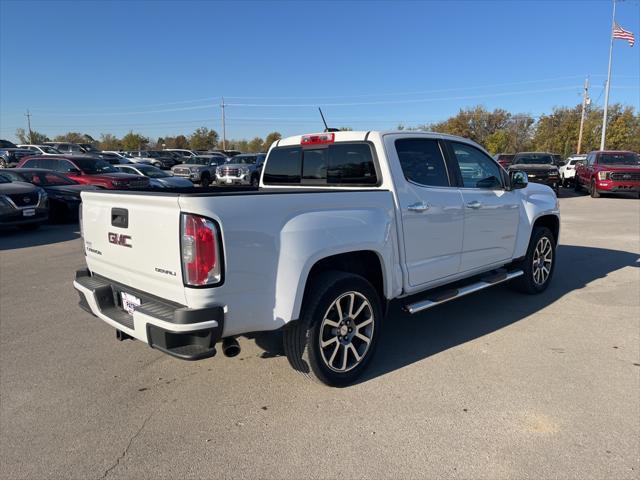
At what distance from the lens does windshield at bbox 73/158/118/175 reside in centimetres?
1438

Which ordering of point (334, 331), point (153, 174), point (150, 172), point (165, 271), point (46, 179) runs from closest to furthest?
point (165, 271), point (334, 331), point (46, 179), point (153, 174), point (150, 172)

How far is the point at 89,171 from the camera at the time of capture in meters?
14.3

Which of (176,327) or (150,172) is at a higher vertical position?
(150,172)

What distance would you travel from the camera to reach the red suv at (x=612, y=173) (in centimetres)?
1800

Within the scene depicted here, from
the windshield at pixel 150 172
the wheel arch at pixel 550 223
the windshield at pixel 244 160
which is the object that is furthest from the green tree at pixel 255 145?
the wheel arch at pixel 550 223

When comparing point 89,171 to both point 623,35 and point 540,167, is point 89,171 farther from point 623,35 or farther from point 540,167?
point 623,35

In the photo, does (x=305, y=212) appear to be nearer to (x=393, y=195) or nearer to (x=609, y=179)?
(x=393, y=195)

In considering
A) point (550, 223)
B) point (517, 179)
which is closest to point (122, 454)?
point (517, 179)

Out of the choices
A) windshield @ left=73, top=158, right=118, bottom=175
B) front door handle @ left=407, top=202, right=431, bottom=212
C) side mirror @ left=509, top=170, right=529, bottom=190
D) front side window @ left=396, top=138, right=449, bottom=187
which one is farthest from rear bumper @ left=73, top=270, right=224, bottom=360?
windshield @ left=73, top=158, right=118, bottom=175

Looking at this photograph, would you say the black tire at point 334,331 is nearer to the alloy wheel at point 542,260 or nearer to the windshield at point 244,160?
the alloy wheel at point 542,260

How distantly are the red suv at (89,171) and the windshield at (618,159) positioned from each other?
718 inches

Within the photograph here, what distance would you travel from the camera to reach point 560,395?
338 cm

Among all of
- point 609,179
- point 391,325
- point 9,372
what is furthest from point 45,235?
point 609,179

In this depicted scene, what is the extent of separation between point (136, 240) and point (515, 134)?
221 feet
